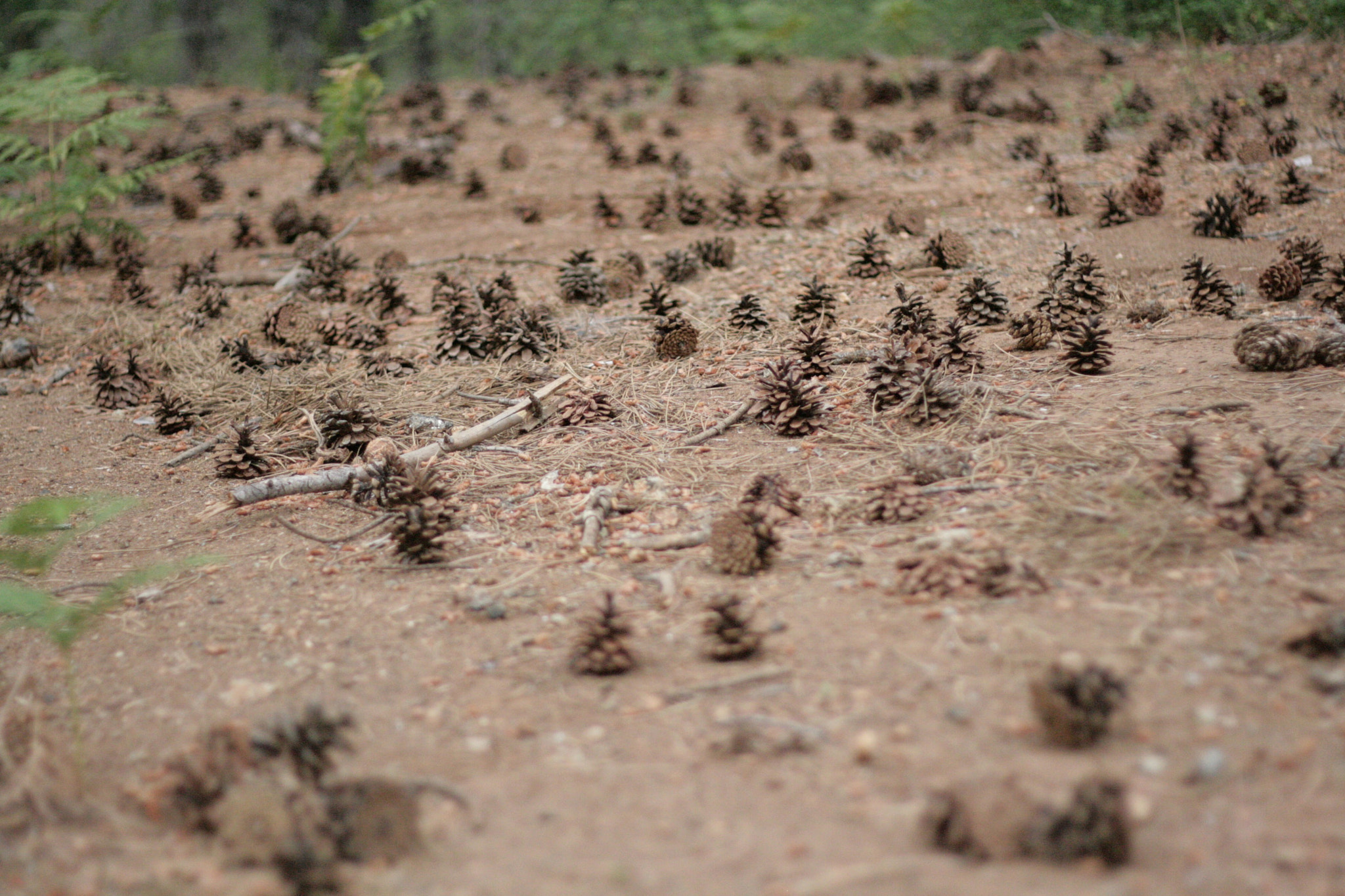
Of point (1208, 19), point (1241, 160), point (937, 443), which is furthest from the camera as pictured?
point (1208, 19)

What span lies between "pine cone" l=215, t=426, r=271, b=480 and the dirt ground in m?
0.09

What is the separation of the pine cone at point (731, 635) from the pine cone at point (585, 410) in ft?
5.63

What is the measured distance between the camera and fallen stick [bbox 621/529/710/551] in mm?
2959

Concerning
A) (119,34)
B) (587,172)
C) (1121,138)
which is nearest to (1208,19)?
(1121,138)

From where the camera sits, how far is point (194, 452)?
403 cm

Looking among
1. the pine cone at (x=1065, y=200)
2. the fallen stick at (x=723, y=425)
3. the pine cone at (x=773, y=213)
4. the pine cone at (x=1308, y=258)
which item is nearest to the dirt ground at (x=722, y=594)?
the fallen stick at (x=723, y=425)

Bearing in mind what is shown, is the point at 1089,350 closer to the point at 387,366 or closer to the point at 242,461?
the point at 387,366

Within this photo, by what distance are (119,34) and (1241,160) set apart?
2106cm

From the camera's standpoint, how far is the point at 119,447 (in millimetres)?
4223

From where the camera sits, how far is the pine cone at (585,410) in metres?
3.92

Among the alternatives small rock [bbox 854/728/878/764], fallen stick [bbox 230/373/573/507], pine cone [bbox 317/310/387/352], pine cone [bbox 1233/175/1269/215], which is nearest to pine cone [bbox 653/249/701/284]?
pine cone [bbox 317/310/387/352]

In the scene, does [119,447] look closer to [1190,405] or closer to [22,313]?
[22,313]

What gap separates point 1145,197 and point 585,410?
13.4 feet

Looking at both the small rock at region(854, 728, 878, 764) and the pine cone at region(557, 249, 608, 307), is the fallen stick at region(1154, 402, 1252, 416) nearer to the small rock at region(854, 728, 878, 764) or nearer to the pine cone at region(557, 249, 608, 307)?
the small rock at region(854, 728, 878, 764)
